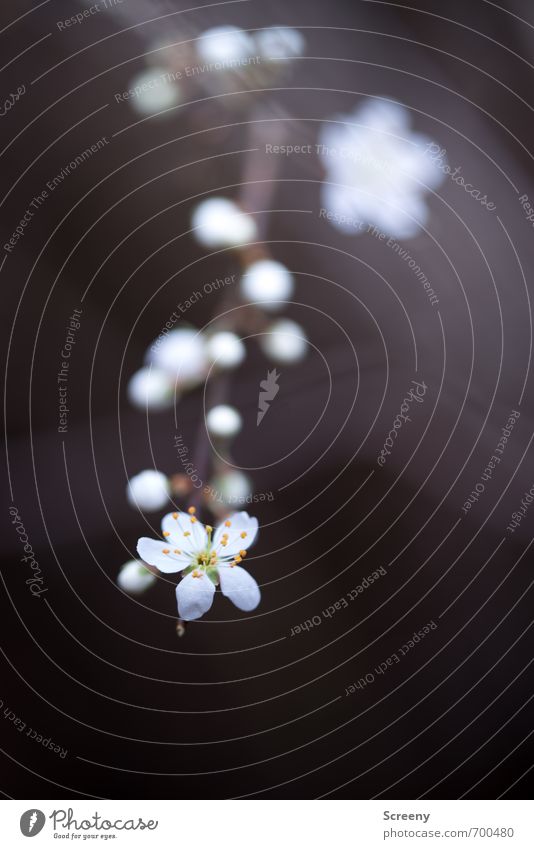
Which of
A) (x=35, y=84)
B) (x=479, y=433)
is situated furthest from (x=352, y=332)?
(x=35, y=84)

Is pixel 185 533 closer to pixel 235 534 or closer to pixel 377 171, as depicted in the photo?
pixel 235 534

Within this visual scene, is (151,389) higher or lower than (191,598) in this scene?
higher

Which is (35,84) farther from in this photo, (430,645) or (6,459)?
(430,645)

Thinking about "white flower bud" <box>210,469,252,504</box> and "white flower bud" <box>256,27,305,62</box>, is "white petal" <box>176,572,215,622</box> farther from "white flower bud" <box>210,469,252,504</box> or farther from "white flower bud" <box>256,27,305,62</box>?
"white flower bud" <box>256,27,305,62</box>

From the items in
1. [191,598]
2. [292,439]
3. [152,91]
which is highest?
[152,91]

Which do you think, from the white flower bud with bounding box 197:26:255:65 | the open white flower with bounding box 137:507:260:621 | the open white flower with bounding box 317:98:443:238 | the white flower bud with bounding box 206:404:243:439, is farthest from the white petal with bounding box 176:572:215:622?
the white flower bud with bounding box 197:26:255:65
